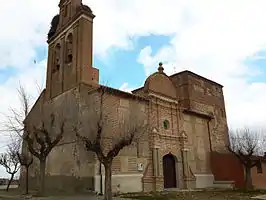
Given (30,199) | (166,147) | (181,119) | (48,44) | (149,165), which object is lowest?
(30,199)

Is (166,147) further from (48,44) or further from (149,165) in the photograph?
(48,44)

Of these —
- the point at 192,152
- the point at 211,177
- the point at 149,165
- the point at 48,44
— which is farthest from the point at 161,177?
the point at 48,44

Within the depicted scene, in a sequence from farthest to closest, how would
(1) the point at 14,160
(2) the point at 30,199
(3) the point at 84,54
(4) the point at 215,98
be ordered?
(4) the point at 215,98 → (1) the point at 14,160 → (3) the point at 84,54 → (2) the point at 30,199

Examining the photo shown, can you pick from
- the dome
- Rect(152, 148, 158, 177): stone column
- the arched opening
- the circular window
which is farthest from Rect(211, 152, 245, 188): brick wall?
Rect(152, 148, 158, 177): stone column

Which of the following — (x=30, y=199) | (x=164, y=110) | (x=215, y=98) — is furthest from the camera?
(x=215, y=98)

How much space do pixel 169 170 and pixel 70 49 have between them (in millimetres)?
11364

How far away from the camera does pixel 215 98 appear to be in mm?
29359

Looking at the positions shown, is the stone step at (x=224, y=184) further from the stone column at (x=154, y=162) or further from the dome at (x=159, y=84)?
the dome at (x=159, y=84)

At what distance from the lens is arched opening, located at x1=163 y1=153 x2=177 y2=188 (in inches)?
757

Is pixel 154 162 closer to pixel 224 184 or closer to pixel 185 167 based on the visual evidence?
pixel 185 167

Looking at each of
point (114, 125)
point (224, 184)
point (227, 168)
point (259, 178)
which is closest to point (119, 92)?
point (114, 125)

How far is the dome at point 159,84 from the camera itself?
790 inches

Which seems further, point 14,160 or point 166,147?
point 14,160

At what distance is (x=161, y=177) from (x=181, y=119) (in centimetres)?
521
